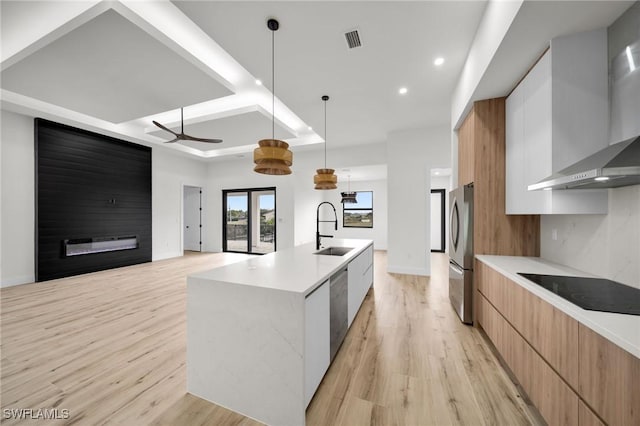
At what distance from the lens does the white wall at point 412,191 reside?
4723mm

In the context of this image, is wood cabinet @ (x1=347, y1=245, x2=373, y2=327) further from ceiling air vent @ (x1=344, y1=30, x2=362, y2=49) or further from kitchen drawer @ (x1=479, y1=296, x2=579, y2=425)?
ceiling air vent @ (x1=344, y1=30, x2=362, y2=49)

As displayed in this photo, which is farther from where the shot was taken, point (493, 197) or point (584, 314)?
point (493, 197)

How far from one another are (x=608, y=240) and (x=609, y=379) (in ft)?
4.01

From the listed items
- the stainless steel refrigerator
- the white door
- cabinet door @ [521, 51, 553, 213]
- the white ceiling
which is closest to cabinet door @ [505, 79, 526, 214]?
cabinet door @ [521, 51, 553, 213]

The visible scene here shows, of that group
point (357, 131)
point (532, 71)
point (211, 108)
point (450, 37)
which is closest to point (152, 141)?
point (211, 108)

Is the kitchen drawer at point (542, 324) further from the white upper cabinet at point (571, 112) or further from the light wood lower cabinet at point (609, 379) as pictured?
the white upper cabinet at point (571, 112)

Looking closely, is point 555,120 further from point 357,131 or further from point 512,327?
point 357,131

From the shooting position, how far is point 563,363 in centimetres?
119

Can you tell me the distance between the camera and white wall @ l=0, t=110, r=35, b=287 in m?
3.90

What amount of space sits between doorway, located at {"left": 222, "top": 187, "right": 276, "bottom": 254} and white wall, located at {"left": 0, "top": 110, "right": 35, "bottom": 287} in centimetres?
412

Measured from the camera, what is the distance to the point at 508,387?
1693 millimetres

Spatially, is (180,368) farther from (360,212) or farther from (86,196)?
(360,212)

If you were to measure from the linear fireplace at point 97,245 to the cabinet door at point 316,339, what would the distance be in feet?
18.8

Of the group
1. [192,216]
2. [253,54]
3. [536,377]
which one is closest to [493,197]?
[536,377]
